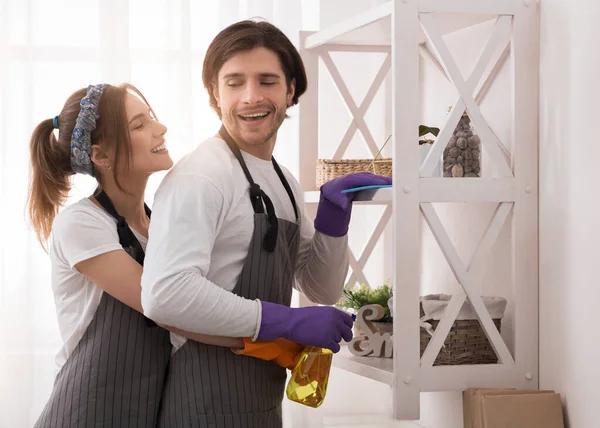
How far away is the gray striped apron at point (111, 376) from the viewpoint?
55.8 inches

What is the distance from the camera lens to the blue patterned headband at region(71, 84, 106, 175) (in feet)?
4.85

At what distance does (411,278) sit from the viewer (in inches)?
61.7

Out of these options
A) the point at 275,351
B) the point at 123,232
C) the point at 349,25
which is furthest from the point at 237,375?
the point at 349,25

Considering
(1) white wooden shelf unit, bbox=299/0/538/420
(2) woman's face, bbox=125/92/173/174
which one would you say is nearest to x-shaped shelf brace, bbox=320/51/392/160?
(1) white wooden shelf unit, bbox=299/0/538/420

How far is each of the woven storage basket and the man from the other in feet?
0.98

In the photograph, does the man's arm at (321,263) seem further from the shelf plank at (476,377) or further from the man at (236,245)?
the shelf plank at (476,377)

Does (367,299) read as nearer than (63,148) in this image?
No

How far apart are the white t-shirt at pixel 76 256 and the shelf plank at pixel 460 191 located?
1.68 ft

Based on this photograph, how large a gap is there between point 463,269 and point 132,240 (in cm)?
67

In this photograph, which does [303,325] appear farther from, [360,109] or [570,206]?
[360,109]

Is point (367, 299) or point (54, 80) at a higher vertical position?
point (54, 80)

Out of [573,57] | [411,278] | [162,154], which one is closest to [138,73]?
[162,154]

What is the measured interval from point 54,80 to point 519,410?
156 centimetres

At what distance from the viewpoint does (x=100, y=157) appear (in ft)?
4.95
